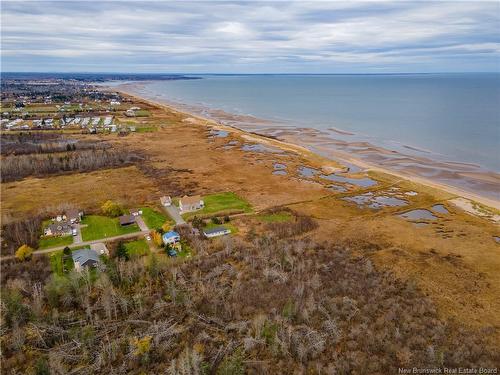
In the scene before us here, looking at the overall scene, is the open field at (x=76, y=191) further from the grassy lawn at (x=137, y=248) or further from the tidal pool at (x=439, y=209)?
the tidal pool at (x=439, y=209)

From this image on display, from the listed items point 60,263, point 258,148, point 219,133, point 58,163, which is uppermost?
point 219,133

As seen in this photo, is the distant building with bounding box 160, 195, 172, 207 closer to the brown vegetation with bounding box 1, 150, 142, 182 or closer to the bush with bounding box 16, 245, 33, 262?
the bush with bounding box 16, 245, 33, 262

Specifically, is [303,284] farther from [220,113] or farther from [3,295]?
[220,113]

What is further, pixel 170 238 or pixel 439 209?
pixel 439 209

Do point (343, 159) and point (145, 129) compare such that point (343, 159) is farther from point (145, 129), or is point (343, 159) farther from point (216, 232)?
point (145, 129)

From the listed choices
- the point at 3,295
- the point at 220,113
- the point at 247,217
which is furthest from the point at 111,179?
the point at 220,113

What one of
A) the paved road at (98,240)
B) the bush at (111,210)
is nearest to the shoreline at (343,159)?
the bush at (111,210)

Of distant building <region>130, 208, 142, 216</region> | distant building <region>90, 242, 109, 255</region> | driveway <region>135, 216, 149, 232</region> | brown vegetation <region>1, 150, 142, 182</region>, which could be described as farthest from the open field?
distant building <region>90, 242, 109, 255</region>

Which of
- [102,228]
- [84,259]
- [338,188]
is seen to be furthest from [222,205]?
[84,259]
